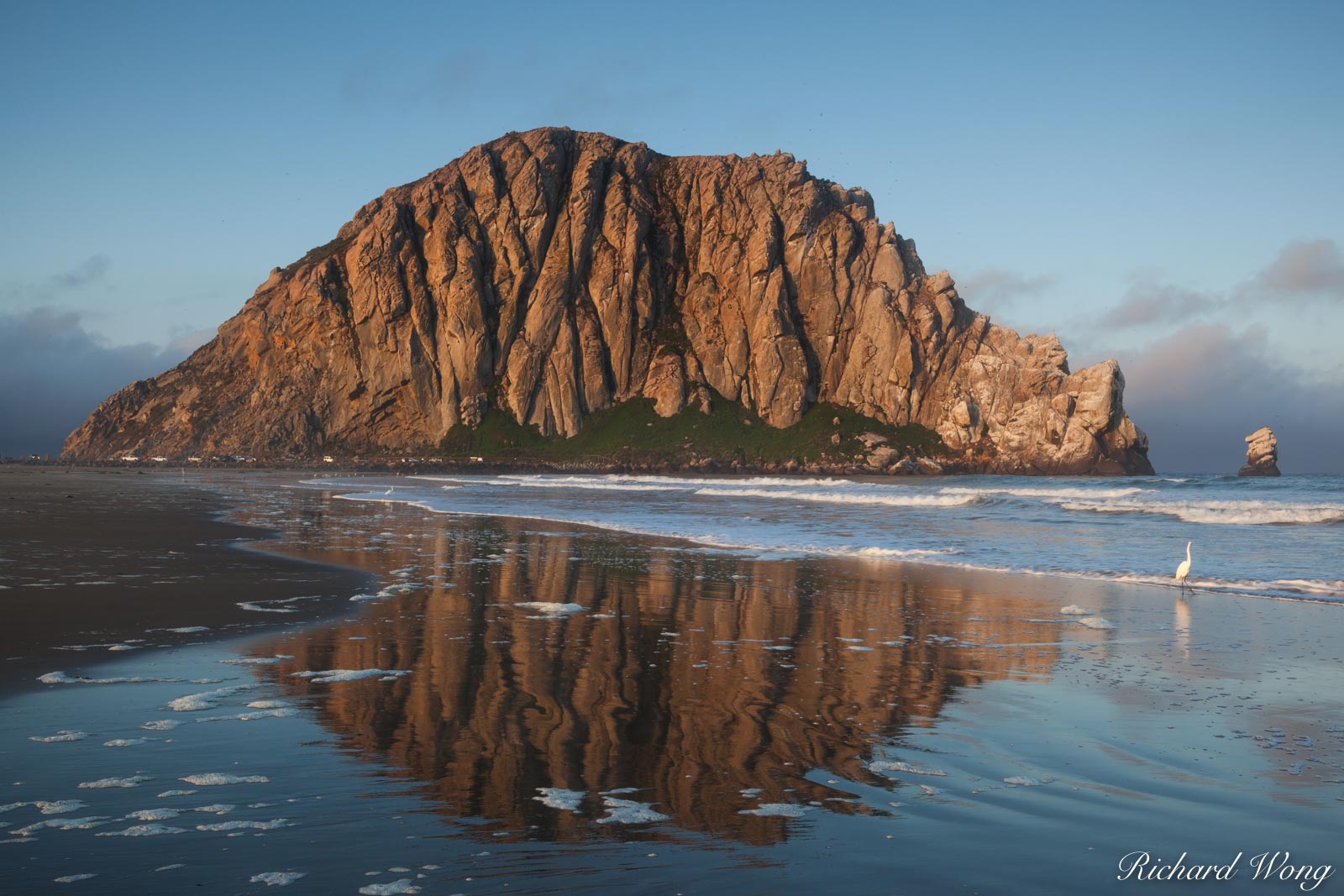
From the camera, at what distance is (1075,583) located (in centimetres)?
1720

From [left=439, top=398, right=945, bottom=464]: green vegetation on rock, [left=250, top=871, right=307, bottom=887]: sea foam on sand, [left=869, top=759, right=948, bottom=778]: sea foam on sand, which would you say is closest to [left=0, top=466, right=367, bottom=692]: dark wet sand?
[left=250, top=871, right=307, bottom=887]: sea foam on sand

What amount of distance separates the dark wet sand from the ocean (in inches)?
420

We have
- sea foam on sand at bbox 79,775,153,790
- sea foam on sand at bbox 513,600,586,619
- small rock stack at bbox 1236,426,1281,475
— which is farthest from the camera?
small rock stack at bbox 1236,426,1281,475

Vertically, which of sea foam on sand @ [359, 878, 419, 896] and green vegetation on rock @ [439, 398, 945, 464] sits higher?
green vegetation on rock @ [439, 398, 945, 464]

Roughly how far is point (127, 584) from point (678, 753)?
11917 mm

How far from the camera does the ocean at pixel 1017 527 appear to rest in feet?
63.9

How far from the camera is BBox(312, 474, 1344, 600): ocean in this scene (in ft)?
63.9

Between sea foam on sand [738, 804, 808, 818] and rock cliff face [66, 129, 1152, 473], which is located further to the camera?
rock cliff face [66, 129, 1152, 473]

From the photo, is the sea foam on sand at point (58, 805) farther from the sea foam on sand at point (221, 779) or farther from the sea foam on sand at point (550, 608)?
the sea foam on sand at point (550, 608)

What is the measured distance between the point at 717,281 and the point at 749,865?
13957 cm

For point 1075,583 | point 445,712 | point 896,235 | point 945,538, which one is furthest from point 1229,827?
point 896,235

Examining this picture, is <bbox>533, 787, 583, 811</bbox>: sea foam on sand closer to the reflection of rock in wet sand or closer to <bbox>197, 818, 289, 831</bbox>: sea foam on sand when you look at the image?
the reflection of rock in wet sand

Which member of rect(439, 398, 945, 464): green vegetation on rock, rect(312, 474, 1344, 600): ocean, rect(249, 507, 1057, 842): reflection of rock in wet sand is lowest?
rect(249, 507, 1057, 842): reflection of rock in wet sand

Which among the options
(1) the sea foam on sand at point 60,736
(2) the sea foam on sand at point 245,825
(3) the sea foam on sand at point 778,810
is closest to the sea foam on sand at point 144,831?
(2) the sea foam on sand at point 245,825
